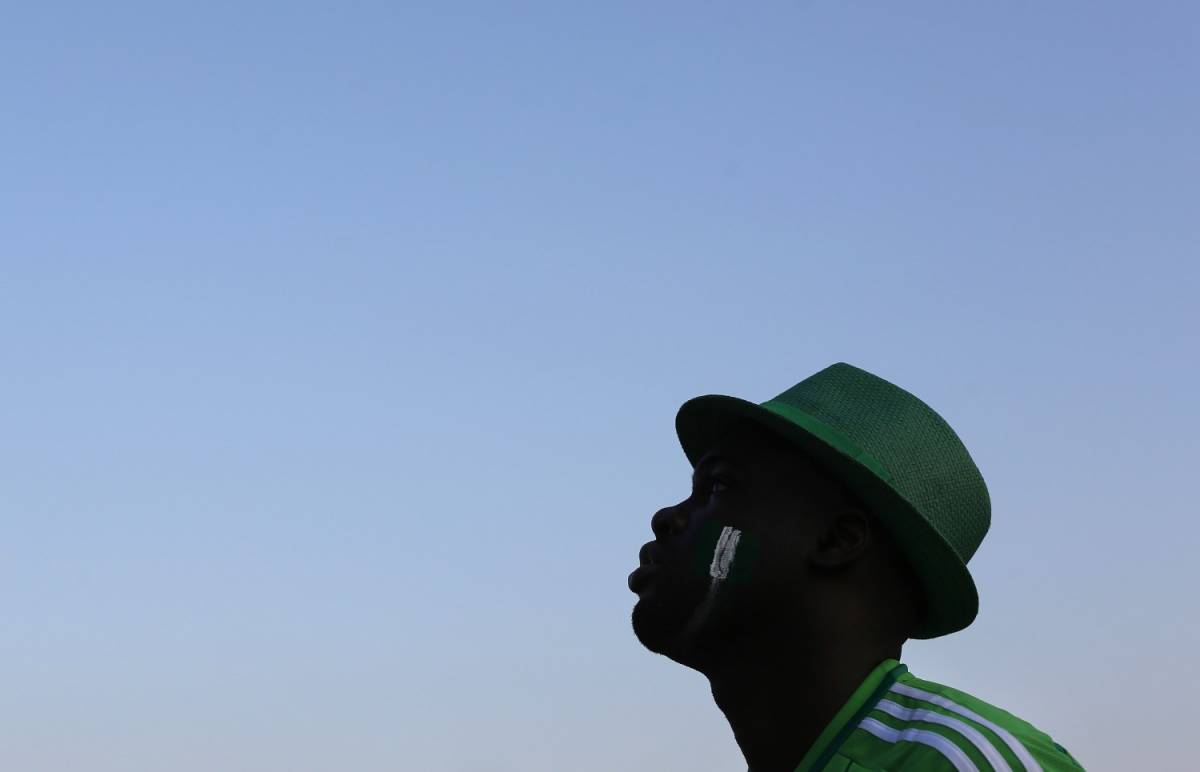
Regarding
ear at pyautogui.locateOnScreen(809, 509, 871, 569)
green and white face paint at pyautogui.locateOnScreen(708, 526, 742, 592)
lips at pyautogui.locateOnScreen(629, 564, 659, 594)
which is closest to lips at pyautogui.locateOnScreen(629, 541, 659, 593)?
lips at pyautogui.locateOnScreen(629, 564, 659, 594)

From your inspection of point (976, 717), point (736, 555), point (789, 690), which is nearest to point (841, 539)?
point (736, 555)

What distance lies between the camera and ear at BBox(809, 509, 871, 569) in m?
5.97

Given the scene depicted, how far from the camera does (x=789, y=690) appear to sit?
19.4 feet

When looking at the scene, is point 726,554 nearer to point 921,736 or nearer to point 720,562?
point 720,562

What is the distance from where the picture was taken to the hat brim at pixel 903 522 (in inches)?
233

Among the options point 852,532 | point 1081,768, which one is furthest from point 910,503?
point 1081,768

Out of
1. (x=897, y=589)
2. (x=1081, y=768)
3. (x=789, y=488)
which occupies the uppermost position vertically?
(x=789, y=488)

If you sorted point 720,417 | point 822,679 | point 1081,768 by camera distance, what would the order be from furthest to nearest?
point 720,417 → point 822,679 → point 1081,768

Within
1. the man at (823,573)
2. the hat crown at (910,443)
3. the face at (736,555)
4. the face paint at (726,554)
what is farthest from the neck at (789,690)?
the hat crown at (910,443)

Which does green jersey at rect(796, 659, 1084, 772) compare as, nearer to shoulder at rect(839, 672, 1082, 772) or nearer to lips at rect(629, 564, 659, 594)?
shoulder at rect(839, 672, 1082, 772)

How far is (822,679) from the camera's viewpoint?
19.3 ft

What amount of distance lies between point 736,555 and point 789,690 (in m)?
0.52

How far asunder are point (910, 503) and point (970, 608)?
22.0 inches

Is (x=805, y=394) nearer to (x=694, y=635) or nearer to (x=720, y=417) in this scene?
(x=720, y=417)
